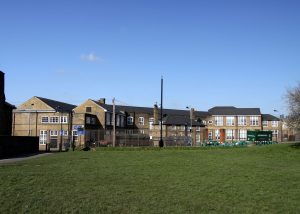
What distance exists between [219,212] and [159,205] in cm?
161

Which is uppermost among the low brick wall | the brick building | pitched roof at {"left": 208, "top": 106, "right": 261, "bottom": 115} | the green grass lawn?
pitched roof at {"left": 208, "top": 106, "right": 261, "bottom": 115}

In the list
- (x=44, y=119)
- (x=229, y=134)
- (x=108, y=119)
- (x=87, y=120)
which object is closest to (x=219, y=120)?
(x=229, y=134)

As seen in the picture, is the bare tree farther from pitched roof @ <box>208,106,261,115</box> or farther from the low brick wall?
pitched roof @ <box>208,106,261,115</box>

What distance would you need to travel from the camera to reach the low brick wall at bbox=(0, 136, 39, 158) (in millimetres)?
43953

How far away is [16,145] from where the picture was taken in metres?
48.4

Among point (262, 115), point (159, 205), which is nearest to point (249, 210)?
point (159, 205)

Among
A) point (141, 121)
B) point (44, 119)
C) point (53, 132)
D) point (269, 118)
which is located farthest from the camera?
point (269, 118)

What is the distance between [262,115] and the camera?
369 ft

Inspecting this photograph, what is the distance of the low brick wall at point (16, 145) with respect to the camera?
44.0 meters

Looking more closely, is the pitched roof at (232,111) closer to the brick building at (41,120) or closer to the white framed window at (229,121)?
the white framed window at (229,121)

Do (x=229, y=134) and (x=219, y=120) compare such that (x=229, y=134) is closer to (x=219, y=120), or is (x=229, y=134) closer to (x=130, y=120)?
(x=219, y=120)

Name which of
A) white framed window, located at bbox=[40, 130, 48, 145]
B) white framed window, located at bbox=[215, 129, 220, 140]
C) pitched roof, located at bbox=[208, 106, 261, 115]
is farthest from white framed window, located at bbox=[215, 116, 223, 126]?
white framed window, located at bbox=[40, 130, 48, 145]

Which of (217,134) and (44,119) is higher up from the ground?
(44,119)

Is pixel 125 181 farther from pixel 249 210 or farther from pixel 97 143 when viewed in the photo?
pixel 97 143
